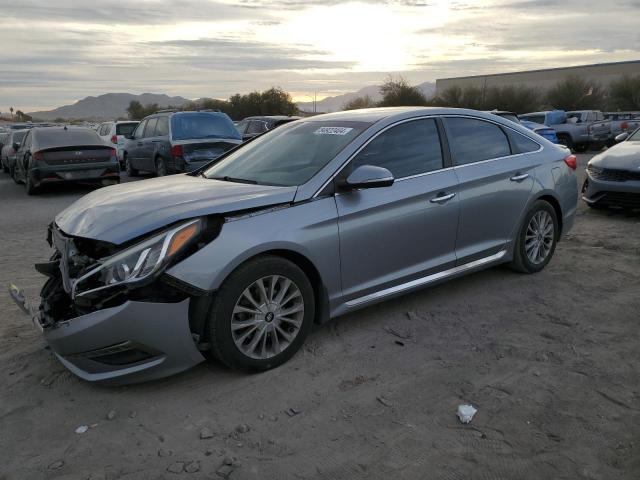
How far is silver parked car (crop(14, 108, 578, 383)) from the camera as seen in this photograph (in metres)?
3.33

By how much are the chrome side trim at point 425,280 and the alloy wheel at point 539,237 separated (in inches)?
15.9

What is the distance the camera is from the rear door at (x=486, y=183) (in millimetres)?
4812

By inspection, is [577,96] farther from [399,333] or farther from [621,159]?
[399,333]

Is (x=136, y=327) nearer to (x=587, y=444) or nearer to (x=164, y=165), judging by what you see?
(x=587, y=444)

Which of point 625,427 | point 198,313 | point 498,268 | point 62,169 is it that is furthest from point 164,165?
point 625,427

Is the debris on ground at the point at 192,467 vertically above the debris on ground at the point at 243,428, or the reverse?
the debris on ground at the point at 192,467

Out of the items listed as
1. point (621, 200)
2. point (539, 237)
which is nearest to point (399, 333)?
point (539, 237)

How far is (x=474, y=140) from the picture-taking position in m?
5.06

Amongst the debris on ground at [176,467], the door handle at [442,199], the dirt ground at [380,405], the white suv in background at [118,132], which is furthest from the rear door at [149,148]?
the debris on ground at [176,467]

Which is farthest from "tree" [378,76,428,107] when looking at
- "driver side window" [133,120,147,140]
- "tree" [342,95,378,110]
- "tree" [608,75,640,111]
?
"driver side window" [133,120,147,140]

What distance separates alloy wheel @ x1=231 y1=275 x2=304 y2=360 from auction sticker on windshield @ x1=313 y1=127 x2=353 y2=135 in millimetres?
1363

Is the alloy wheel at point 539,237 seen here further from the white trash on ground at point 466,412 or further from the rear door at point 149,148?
the rear door at point 149,148

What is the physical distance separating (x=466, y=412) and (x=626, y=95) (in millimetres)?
49201

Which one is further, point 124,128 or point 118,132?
point 124,128
